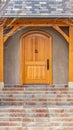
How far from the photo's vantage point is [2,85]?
1443 centimetres

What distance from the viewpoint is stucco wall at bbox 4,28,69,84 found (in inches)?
592

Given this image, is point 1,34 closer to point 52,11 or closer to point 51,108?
point 52,11

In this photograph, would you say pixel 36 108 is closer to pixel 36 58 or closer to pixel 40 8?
pixel 36 58

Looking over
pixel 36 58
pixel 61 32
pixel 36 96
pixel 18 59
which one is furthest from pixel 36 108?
pixel 61 32

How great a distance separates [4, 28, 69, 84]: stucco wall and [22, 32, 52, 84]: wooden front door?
1.25 ft

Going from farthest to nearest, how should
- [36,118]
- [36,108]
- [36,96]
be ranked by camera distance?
1. [36,96]
2. [36,108]
3. [36,118]

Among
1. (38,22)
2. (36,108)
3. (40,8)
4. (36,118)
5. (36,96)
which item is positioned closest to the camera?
(36,118)

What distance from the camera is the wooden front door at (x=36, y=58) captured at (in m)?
15.3

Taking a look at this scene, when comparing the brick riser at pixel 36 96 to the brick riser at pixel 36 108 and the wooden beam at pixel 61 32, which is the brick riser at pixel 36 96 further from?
the wooden beam at pixel 61 32

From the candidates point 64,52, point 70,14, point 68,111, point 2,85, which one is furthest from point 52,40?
point 68,111

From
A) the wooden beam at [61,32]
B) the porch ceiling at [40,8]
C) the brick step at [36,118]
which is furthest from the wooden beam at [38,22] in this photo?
the brick step at [36,118]

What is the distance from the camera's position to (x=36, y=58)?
50.2ft

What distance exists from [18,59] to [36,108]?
10.8ft

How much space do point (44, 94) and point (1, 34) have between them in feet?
9.80
